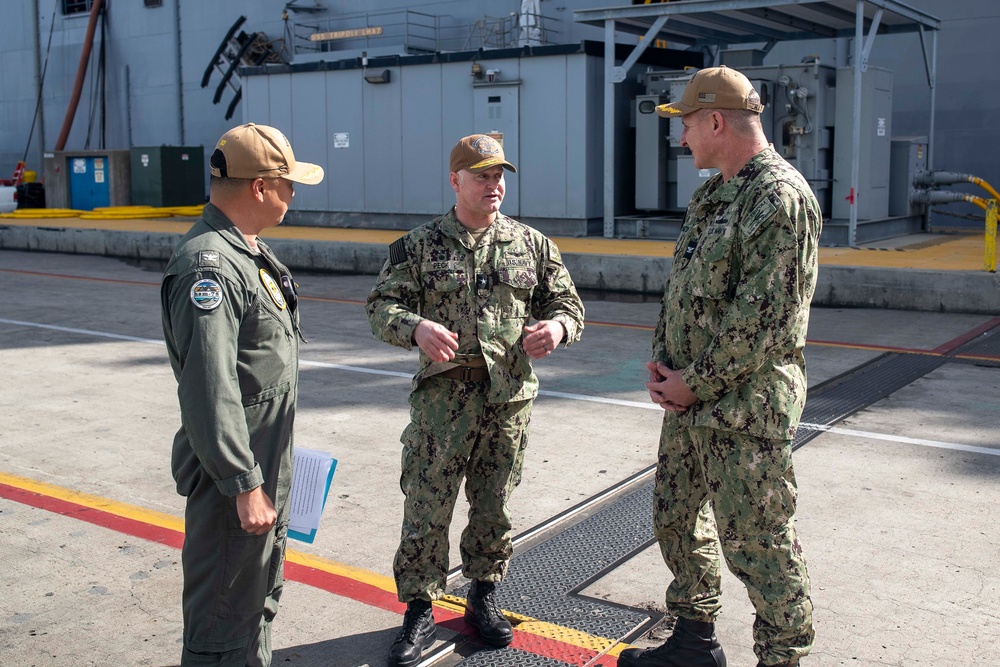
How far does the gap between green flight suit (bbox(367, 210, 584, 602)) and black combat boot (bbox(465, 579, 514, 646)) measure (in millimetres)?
61

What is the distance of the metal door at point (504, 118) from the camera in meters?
16.7

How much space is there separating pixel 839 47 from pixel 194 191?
15.0 metres

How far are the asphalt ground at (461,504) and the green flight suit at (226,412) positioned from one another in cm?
80

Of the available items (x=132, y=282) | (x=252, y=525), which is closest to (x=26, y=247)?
(x=132, y=282)

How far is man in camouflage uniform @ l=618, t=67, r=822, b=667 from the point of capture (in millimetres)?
2973

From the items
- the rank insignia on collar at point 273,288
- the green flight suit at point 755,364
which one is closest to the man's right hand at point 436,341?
the rank insignia on collar at point 273,288

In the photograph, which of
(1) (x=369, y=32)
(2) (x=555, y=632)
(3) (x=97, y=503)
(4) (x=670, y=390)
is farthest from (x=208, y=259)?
(1) (x=369, y=32)

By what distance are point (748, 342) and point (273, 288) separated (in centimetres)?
136

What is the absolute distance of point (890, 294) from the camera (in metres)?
11.7

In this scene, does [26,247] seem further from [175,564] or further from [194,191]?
[175,564]

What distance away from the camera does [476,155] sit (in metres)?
3.51

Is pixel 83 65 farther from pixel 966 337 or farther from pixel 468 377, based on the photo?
pixel 468 377

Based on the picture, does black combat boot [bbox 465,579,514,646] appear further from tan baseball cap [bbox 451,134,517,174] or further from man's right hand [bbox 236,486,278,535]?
tan baseball cap [bbox 451,134,517,174]

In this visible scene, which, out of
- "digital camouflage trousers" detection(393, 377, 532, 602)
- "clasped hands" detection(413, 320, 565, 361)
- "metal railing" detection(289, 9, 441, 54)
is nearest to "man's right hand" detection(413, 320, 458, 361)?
"clasped hands" detection(413, 320, 565, 361)
